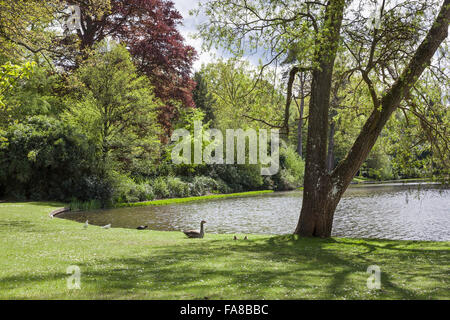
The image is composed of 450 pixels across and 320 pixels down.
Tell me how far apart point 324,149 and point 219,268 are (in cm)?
620

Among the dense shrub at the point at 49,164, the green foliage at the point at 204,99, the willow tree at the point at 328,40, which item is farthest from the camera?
the green foliage at the point at 204,99

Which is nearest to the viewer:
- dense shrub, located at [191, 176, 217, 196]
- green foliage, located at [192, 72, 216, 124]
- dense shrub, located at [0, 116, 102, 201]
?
dense shrub, located at [0, 116, 102, 201]

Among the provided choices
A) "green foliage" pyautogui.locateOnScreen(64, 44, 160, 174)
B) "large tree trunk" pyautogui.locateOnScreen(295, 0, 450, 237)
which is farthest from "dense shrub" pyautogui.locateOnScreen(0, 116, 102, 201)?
"large tree trunk" pyautogui.locateOnScreen(295, 0, 450, 237)

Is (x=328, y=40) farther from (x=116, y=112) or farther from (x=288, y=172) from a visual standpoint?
(x=288, y=172)

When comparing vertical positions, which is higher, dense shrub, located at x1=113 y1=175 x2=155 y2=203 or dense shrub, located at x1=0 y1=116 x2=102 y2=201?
dense shrub, located at x1=0 y1=116 x2=102 y2=201

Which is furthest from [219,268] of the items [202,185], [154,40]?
[154,40]

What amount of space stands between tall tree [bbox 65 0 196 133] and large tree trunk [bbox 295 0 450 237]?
16683 millimetres

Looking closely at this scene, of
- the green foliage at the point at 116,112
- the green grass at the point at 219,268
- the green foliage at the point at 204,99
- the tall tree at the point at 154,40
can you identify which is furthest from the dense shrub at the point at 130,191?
the green foliage at the point at 204,99

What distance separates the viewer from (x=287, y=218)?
17750mm

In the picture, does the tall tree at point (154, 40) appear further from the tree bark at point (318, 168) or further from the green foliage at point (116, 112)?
the tree bark at point (318, 168)

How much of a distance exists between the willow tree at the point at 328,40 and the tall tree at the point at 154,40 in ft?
50.7

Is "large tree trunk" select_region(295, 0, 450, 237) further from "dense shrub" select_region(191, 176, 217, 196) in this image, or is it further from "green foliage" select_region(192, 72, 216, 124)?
"green foliage" select_region(192, 72, 216, 124)

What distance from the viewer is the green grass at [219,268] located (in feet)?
14.7

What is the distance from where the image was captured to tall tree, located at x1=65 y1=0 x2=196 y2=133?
2645cm
